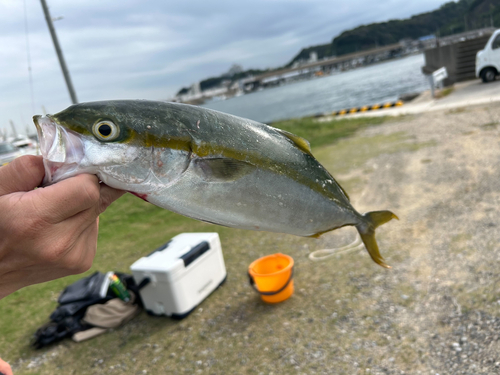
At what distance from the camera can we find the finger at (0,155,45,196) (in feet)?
4.54

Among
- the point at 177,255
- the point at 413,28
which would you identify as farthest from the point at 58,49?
the point at 413,28

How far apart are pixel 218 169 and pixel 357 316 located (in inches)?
124

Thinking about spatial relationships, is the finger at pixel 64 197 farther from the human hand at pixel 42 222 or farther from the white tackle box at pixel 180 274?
the white tackle box at pixel 180 274

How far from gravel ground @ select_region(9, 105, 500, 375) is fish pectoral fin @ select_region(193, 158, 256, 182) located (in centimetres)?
265

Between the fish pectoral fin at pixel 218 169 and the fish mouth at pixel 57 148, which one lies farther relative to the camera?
the fish pectoral fin at pixel 218 169

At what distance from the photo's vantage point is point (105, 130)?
4.42 feet

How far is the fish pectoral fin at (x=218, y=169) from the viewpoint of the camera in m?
1.45

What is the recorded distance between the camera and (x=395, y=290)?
4.18m

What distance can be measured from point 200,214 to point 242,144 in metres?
0.35

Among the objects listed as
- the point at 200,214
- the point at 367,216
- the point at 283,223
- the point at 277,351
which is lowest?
the point at 277,351

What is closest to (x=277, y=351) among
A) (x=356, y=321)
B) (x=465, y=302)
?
(x=356, y=321)

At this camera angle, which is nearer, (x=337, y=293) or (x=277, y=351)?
(x=277, y=351)

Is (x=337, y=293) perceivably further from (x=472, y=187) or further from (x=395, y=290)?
(x=472, y=187)

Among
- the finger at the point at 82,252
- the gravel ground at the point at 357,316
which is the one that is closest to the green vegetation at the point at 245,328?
the gravel ground at the point at 357,316
